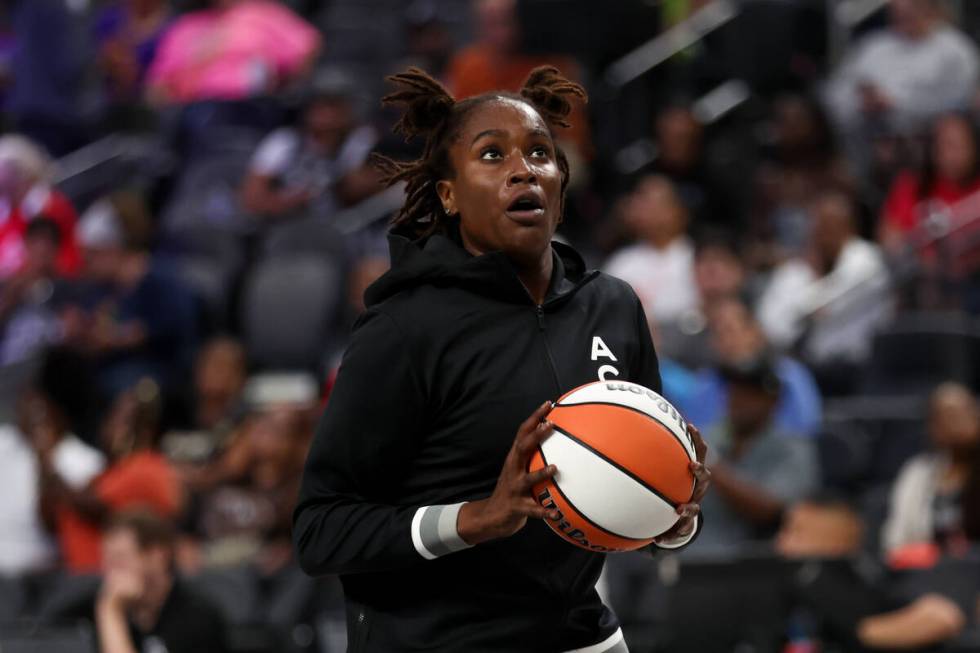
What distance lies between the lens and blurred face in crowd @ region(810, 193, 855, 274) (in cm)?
991

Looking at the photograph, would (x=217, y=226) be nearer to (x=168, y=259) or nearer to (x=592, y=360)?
(x=168, y=259)

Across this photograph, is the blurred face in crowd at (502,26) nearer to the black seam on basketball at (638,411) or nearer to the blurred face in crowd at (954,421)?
the blurred face in crowd at (954,421)

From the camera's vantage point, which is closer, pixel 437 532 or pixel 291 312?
pixel 437 532

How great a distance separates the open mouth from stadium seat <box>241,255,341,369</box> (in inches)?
279

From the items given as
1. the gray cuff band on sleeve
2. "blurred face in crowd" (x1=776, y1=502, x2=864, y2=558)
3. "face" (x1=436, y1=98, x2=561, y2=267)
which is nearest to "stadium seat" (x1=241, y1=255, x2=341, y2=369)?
"blurred face in crowd" (x1=776, y1=502, x2=864, y2=558)

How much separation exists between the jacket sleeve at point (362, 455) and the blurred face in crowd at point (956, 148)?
7.19 meters

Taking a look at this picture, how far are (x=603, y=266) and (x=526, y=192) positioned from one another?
7422 millimetres

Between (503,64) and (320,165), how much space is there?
1.43 meters

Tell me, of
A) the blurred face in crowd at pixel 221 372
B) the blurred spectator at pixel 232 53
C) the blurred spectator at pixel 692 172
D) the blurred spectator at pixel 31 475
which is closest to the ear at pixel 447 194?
the blurred spectator at pixel 31 475

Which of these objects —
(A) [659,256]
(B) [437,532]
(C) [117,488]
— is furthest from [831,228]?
(B) [437,532]

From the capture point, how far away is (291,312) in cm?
1050

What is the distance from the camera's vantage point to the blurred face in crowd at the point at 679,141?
11461 mm

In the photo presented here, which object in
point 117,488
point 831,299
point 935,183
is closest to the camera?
point 117,488

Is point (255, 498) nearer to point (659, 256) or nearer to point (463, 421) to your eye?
point (659, 256)
